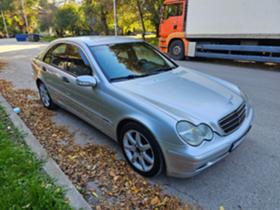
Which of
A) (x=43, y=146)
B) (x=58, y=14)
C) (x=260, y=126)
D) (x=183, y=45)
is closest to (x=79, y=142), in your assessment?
(x=43, y=146)

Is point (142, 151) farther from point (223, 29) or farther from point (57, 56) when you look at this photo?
point (223, 29)

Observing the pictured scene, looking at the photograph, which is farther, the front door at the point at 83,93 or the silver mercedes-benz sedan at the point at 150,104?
the front door at the point at 83,93

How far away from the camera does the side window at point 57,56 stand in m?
3.97

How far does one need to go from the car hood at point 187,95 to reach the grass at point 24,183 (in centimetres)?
133

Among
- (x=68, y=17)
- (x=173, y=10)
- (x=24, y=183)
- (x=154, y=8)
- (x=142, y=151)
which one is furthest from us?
(x=68, y=17)

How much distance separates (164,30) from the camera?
37.9 feet

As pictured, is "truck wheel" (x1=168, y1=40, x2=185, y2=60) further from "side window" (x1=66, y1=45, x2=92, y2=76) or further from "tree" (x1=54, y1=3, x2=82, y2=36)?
"tree" (x1=54, y1=3, x2=82, y2=36)

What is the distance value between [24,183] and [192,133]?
1786 mm

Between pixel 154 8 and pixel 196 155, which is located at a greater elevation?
pixel 154 8

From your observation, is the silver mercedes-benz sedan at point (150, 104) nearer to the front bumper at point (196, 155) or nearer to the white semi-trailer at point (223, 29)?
→ the front bumper at point (196, 155)

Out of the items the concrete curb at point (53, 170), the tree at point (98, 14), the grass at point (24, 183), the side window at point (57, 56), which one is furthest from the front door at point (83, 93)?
the tree at point (98, 14)

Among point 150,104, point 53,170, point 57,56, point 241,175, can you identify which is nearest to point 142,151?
point 150,104

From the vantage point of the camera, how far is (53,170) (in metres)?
2.68

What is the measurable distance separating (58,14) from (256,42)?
98.6ft
